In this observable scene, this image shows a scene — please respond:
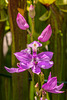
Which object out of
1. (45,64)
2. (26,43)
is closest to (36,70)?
(45,64)

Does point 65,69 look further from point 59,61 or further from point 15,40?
point 15,40

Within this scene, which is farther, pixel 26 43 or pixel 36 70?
pixel 26 43

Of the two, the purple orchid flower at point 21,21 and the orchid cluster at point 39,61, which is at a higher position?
the purple orchid flower at point 21,21

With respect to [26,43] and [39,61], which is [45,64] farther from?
[26,43]

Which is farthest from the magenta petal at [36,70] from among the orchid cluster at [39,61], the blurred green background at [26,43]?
the blurred green background at [26,43]

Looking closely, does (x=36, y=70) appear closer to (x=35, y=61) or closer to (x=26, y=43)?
(x=35, y=61)

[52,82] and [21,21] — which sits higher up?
[21,21]

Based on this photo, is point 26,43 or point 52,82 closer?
point 52,82

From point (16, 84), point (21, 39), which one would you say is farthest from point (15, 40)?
point (16, 84)

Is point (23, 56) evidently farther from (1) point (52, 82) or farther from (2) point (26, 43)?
(2) point (26, 43)

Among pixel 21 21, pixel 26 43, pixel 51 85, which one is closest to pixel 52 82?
pixel 51 85

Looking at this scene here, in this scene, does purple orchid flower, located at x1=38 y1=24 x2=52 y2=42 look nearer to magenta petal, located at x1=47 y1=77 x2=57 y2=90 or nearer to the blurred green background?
magenta petal, located at x1=47 y1=77 x2=57 y2=90

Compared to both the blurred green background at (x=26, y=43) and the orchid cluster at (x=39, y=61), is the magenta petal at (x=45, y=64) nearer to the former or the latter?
the orchid cluster at (x=39, y=61)
